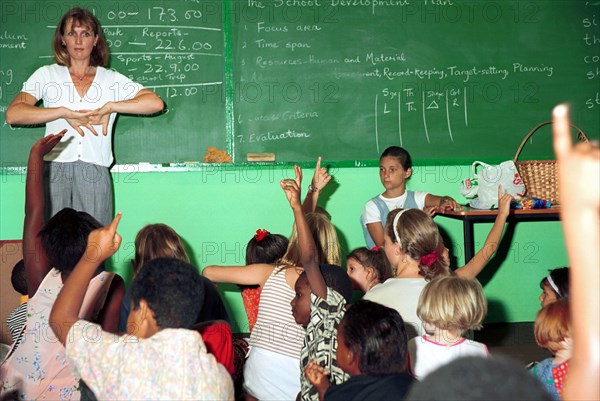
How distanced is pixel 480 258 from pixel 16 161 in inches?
116

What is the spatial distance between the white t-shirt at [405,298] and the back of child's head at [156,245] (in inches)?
30.1

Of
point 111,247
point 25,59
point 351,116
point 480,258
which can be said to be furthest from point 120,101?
point 111,247

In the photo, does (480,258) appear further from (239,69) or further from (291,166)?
(239,69)

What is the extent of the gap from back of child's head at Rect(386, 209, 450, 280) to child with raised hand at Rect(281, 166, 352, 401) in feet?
1.01

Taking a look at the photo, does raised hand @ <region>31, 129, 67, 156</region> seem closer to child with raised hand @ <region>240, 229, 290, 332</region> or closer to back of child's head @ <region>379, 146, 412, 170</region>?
child with raised hand @ <region>240, 229, 290, 332</region>

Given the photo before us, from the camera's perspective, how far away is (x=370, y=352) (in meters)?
2.08

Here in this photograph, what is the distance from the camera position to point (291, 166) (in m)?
5.11

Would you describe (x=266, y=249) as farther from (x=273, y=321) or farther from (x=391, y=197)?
(x=391, y=197)

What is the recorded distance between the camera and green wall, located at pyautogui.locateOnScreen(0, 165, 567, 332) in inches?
196

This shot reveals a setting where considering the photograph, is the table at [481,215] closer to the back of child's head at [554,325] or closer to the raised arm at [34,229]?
the back of child's head at [554,325]

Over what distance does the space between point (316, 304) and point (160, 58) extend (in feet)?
9.00

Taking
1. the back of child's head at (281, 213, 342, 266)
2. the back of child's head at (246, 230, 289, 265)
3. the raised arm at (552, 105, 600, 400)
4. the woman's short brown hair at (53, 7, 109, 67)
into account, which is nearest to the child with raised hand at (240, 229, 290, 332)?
the back of child's head at (246, 230, 289, 265)

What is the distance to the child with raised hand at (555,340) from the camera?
95.8 inches

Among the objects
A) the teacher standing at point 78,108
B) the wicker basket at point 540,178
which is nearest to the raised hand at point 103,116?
the teacher standing at point 78,108
